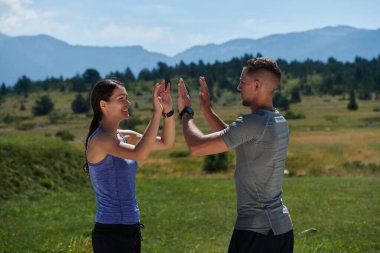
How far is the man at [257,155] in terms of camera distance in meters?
4.82

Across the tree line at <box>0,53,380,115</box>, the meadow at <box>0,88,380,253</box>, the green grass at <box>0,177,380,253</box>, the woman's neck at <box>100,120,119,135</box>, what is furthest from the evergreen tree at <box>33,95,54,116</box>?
the woman's neck at <box>100,120,119,135</box>

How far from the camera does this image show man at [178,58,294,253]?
482 cm

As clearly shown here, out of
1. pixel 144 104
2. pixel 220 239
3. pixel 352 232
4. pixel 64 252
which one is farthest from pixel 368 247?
pixel 144 104

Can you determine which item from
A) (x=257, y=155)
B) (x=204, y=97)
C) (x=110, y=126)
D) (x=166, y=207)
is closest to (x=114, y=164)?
(x=110, y=126)

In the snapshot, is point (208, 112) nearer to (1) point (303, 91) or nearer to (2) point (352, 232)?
(2) point (352, 232)

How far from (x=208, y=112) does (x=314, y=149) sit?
186 ft

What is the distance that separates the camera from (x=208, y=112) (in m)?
5.66

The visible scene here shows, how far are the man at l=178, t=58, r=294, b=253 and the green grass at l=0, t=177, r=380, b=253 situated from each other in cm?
550

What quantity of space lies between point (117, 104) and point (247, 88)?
1213mm

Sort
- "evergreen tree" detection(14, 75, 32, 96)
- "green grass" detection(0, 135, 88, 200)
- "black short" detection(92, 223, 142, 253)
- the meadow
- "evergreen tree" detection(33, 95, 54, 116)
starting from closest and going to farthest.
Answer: "black short" detection(92, 223, 142, 253), the meadow, "green grass" detection(0, 135, 88, 200), "evergreen tree" detection(33, 95, 54, 116), "evergreen tree" detection(14, 75, 32, 96)

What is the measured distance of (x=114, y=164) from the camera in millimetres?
5047

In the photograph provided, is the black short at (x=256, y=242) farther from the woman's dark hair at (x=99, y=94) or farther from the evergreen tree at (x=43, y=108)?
the evergreen tree at (x=43, y=108)

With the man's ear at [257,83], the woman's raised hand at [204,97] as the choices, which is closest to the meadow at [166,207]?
the woman's raised hand at [204,97]

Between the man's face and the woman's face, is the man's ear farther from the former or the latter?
the woman's face
